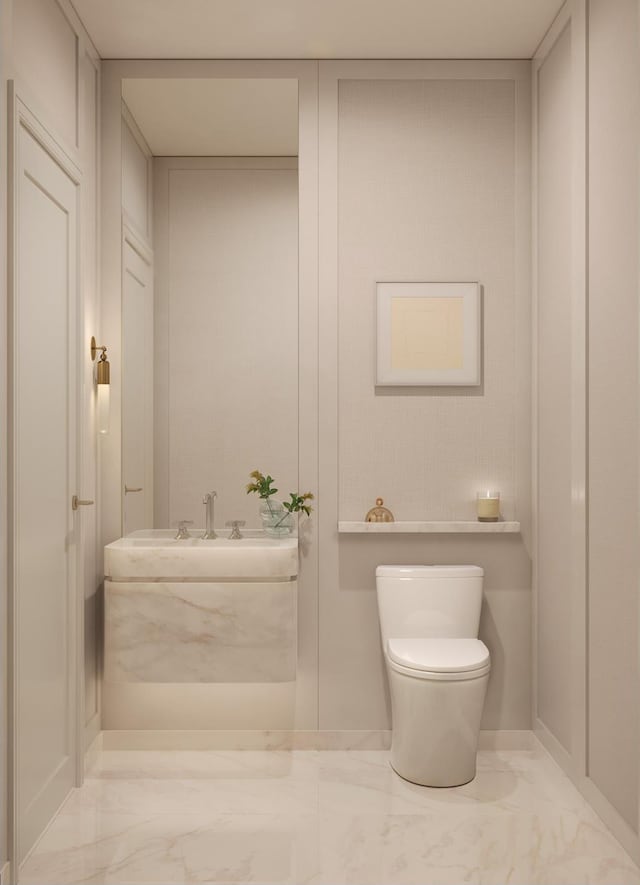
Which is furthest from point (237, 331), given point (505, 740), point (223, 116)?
point (505, 740)

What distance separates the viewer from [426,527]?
110 inches

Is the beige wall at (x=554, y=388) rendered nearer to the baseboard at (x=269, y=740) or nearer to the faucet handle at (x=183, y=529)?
the baseboard at (x=269, y=740)

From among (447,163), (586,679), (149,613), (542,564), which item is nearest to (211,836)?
(149,613)

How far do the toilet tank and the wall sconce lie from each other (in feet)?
3.89

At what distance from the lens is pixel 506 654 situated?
288 centimetres

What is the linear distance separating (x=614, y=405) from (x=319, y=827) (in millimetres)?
1540

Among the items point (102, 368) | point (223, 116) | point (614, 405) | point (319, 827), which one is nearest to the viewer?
point (614, 405)

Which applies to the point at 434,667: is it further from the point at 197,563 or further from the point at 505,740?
the point at 197,563

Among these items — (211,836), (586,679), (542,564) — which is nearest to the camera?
(211,836)

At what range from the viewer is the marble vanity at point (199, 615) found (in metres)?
2.62

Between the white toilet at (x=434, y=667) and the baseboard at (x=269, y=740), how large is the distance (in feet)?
0.70

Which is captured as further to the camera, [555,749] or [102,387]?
[102,387]

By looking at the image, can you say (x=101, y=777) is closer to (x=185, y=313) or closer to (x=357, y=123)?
(x=185, y=313)

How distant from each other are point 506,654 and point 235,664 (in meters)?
1.06
